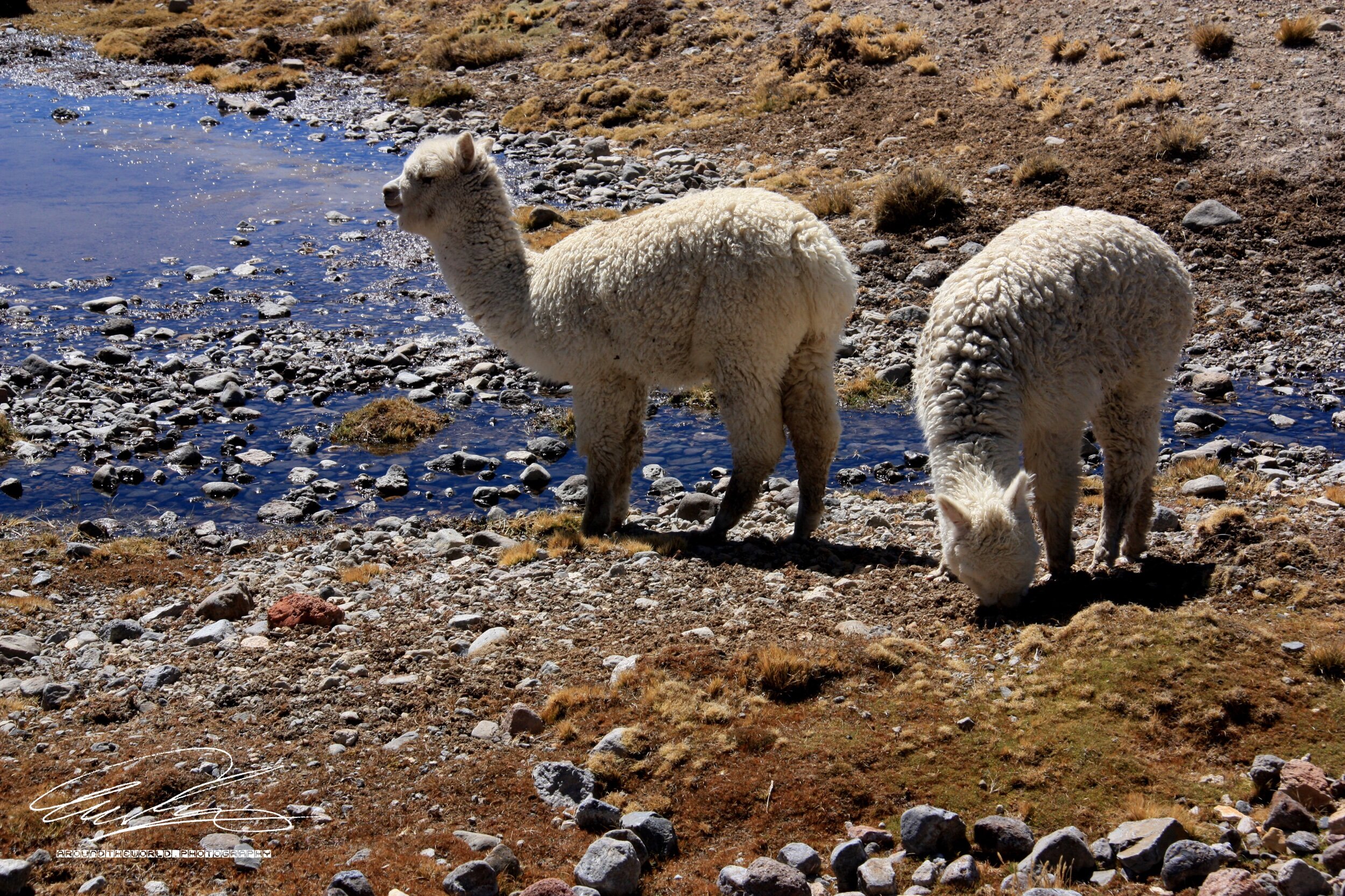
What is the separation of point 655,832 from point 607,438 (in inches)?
209

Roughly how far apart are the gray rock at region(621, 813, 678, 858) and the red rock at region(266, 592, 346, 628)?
4026mm

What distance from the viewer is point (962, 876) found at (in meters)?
5.39

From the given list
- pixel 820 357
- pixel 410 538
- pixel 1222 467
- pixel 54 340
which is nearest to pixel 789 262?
pixel 820 357

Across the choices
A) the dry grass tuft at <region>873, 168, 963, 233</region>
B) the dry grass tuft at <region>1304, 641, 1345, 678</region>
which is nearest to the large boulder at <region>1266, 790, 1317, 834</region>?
the dry grass tuft at <region>1304, 641, 1345, 678</region>

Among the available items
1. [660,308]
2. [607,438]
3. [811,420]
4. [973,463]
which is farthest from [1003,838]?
[607,438]

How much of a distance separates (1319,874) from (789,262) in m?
6.03

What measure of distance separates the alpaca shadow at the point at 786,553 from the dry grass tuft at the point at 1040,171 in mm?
12174

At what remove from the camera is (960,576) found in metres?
7.92

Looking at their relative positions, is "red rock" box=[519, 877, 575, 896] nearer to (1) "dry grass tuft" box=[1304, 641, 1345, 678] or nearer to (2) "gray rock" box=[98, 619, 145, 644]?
(1) "dry grass tuft" box=[1304, 641, 1345, 678]

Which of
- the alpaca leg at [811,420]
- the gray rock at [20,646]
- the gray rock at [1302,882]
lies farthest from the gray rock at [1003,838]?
the gray rock at [20,646]

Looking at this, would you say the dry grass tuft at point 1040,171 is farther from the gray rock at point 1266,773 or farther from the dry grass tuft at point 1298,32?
the gray rock at point 1266,773

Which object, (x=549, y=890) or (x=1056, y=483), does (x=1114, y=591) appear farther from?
(x=549, y=890)

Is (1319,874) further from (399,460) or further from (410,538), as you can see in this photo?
(399,460)

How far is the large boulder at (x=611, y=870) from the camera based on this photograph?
546 cm
